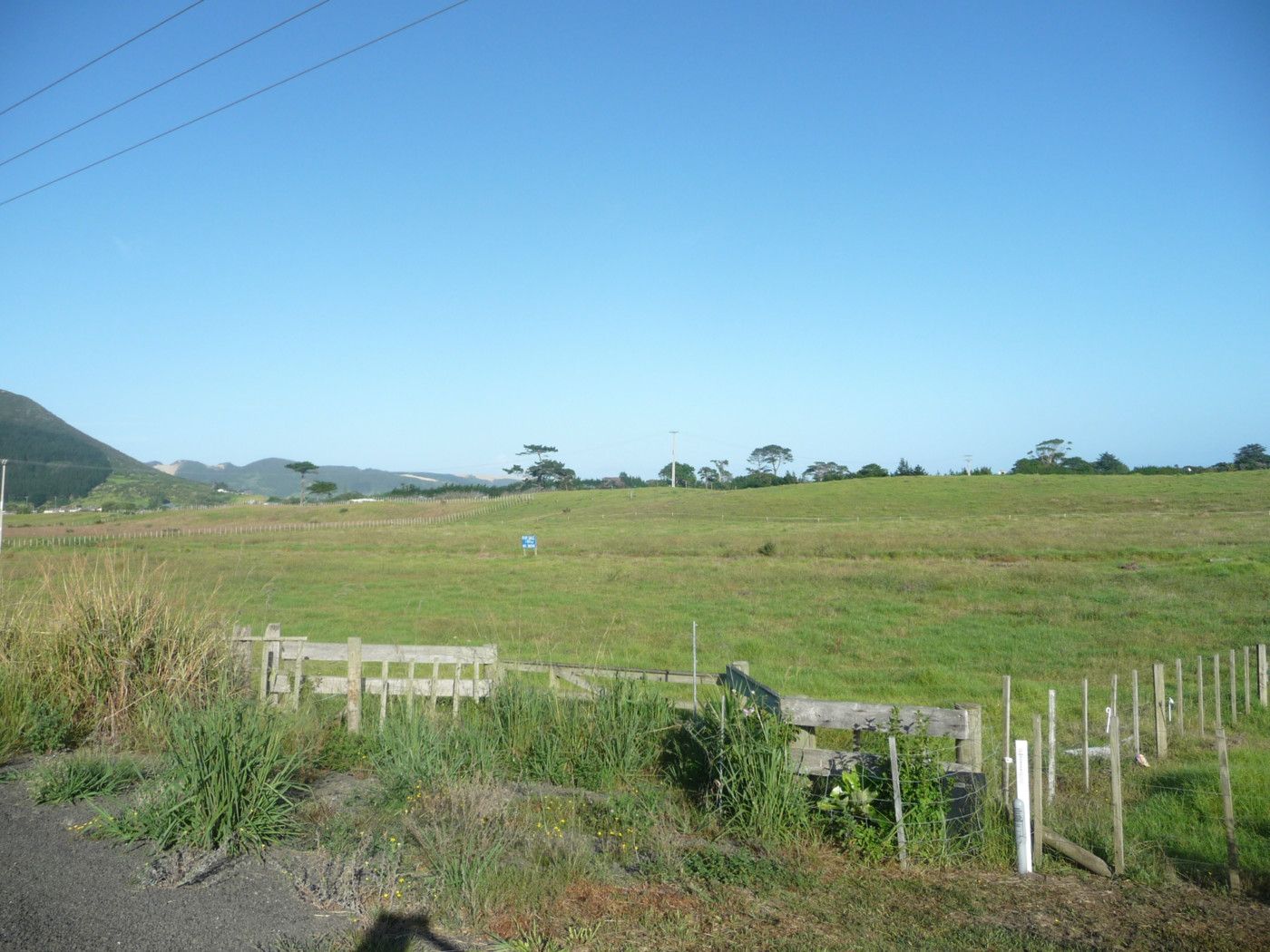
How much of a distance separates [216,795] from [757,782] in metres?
3.83

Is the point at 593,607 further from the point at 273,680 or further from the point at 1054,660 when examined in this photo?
the point at 273,680

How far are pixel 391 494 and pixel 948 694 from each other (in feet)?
463

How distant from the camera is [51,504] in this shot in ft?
548

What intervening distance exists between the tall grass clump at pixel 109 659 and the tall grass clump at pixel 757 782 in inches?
222

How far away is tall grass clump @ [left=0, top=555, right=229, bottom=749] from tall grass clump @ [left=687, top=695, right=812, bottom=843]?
563 centimetres

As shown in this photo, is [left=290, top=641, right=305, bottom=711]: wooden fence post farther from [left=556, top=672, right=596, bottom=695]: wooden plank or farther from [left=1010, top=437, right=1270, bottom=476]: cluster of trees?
[left=1010, top=437, right=1270, bottom=476]: cluster of trees

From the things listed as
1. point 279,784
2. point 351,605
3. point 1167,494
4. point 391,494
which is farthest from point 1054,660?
point 391,494

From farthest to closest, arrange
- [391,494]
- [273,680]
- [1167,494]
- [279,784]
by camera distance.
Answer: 1. [391,494]
2. [1167,494]
3. [273,680]
4. [279,784]

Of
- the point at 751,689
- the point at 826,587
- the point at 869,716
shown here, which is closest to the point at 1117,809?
the point at 869,716

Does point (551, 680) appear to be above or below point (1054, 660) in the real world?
above

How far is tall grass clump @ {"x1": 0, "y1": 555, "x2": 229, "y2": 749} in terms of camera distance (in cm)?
946

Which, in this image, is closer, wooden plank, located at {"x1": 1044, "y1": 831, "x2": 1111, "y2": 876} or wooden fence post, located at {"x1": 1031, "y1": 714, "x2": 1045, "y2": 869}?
wooden plank, located at {"x1": 1044, "y1": 831, "x2": 1111, "y2": 876}

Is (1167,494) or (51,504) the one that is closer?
(1167,494)

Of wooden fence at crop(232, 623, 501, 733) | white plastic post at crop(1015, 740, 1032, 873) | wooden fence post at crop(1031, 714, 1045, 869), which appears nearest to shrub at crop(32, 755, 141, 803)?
wooden fence at crop(232, 623, 501, 733)
